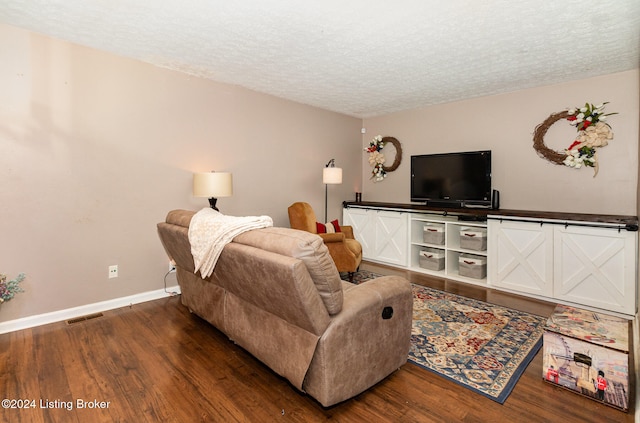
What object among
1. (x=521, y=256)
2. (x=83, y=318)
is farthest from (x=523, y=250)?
(x=83, y=318)

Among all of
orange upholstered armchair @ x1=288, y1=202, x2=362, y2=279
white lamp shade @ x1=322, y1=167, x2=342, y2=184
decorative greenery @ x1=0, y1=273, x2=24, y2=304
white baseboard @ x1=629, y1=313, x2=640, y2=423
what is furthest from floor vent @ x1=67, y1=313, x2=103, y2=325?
white baseboard @ x1=629, y1=313, x2=640, y2=423

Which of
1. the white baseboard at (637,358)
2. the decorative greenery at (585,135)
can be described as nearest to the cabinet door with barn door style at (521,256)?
the white baseboard at (637,358)

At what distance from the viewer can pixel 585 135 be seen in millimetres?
3635

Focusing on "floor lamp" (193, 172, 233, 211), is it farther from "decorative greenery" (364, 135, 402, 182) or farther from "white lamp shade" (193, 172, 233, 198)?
"decorative greenery" (364, 135, 402, 182)

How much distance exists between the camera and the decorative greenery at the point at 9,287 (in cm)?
253

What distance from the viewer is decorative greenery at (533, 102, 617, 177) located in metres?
3.54

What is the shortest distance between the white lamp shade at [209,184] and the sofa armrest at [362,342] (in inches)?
79.4

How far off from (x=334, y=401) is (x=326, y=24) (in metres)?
2.54

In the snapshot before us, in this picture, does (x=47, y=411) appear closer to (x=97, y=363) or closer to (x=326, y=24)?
(x=97, y=363)

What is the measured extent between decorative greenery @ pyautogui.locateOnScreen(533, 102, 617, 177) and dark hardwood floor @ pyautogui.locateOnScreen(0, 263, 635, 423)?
244 cm

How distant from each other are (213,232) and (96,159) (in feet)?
6.10

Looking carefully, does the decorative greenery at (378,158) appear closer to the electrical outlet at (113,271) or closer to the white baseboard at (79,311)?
the white baseboard at (79,311)

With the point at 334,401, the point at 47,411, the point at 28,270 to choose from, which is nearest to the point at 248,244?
the point at 334,401

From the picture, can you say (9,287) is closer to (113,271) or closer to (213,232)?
(113,271)
